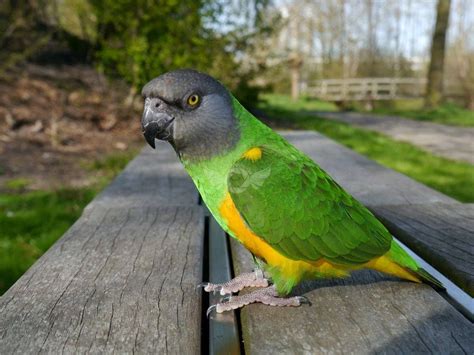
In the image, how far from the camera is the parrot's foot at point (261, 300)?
4.42 feet

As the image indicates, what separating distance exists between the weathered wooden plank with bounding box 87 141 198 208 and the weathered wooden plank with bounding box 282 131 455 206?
0.92 meters

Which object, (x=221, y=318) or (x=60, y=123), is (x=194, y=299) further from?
(x=60, y=123)

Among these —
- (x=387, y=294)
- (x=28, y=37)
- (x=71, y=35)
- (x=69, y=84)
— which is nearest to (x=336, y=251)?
(x=387, y=294)

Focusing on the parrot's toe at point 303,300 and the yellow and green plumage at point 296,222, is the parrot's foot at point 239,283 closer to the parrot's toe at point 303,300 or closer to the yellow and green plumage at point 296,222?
the yellow and green plumage at point 296,222

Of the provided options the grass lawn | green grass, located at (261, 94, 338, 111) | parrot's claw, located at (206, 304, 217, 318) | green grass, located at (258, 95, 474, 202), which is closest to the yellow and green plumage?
parrot's claw, located at (206, 304, 217, 318)

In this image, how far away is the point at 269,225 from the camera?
150 centimetres

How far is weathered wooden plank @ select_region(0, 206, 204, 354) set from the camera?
44.4 inches

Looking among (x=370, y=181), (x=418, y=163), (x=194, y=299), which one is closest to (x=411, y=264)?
(x=194, y=299)

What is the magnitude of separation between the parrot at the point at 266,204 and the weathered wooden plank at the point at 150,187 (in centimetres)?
75

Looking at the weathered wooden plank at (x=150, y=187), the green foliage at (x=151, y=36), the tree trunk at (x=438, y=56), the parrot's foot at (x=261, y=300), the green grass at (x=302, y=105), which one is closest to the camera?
the parrot's foot at (x=261, y=300)

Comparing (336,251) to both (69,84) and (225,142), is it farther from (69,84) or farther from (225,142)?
(69,84)

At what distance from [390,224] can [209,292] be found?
888 millimetres

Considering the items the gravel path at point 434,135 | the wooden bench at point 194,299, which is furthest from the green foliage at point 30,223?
the gravel path at point 434,135

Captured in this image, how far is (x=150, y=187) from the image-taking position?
2719 millimetres
